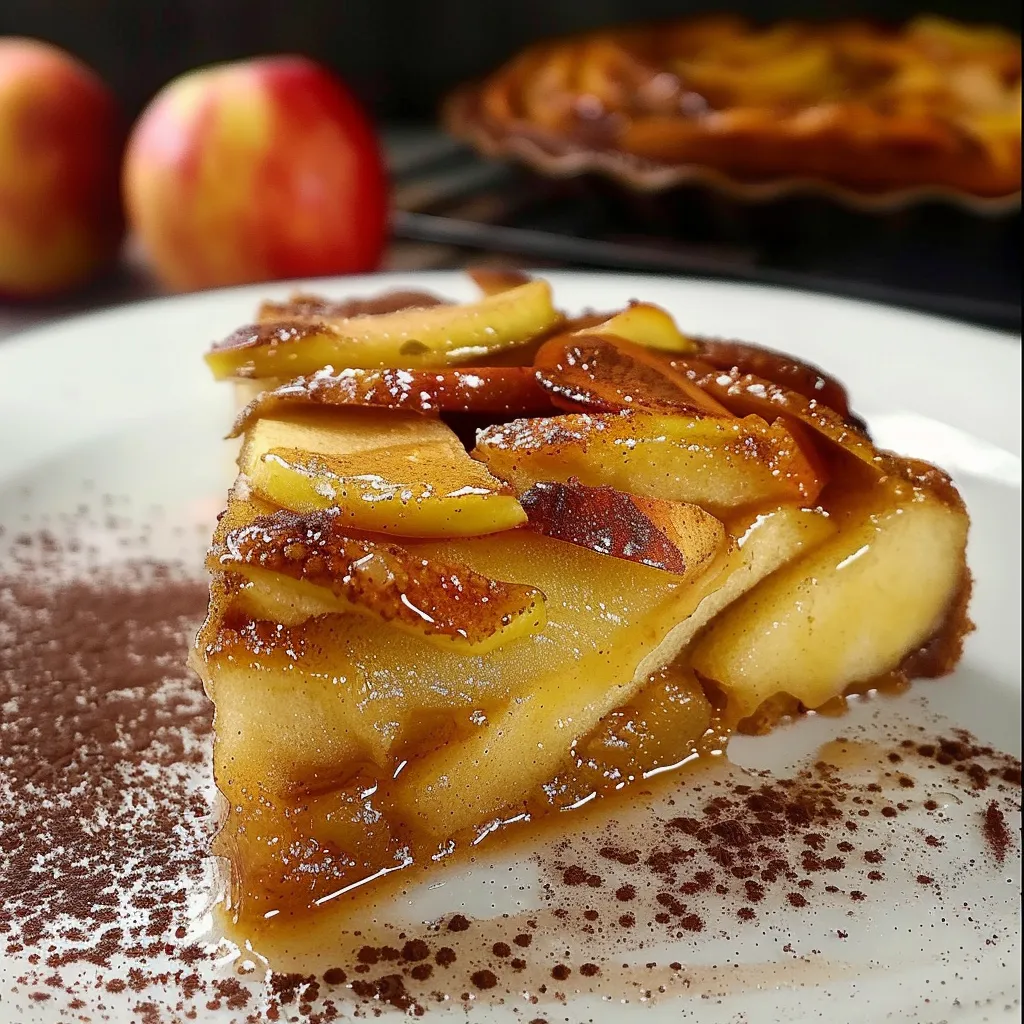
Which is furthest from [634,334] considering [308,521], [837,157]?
[837,157]

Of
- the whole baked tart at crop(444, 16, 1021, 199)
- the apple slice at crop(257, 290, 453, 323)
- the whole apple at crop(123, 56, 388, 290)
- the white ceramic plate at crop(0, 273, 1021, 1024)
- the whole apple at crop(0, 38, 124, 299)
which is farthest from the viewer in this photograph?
the whole apple at crop(0, 38, 124, 299)

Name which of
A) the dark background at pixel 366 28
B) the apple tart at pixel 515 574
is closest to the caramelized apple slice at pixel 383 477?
the apple tart at pixel 515 574

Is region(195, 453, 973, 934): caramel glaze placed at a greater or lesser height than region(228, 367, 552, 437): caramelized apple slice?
lesser

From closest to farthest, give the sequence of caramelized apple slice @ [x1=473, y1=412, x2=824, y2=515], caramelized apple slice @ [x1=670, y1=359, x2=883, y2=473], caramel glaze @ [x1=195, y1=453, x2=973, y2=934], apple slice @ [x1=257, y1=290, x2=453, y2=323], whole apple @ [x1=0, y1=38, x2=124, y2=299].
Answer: caramel glaze @ [x1=195, y1=453, x2=973, y2=934] → caramelized apple slice @ [x1=473, y1=412, x2=824, y2=515] → caramelized apple slice @ [x1=670, y1=359, x2=883, y2=473] → apple slice @ [x1=257, y1=290, x2=453, y2=323] → whole apple @ [x1=0, y1=38, x2=124, y2=299]

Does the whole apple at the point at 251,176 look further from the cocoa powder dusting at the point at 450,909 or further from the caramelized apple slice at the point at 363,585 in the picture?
the caramelized apple slice at the point at 363,585

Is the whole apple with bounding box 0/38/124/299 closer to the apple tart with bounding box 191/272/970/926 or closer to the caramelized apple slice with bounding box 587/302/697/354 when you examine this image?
the apple tart with bounding box 191/272/970/926

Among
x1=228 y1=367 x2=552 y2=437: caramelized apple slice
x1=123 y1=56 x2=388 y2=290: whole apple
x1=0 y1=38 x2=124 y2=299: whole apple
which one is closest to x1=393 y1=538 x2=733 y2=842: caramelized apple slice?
x1=228 y1=367 x2=552 y2=437: caramelized apple slice
